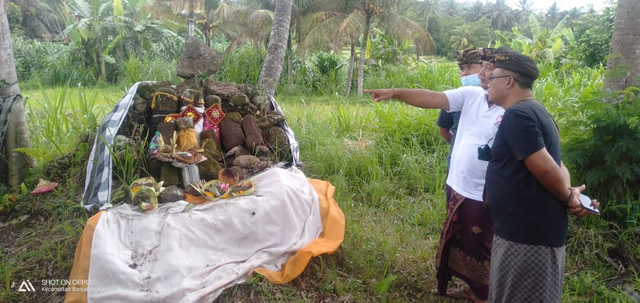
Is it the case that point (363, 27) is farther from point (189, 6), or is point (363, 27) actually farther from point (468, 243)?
point (468, 243)

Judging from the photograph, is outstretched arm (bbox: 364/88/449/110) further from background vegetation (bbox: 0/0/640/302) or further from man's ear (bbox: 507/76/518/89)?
background vegetation (bbox: 0/0/640/302)

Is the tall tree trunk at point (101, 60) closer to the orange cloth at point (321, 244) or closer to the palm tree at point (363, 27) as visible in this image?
the palm tree at point (363, 27)

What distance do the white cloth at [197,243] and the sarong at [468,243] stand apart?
95 centimetres

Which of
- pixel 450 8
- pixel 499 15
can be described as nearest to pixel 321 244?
pixel 499 15

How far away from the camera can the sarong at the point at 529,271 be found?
1949mm

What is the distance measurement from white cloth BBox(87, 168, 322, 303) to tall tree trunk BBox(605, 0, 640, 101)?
2.81 meters

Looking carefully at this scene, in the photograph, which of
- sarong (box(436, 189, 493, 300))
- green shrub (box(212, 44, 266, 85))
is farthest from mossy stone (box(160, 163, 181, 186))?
green shrub (box(212, 44, 266, 85))

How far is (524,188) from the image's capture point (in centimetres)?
193

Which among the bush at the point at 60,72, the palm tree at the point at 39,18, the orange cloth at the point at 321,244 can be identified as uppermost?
the orange cloth at the point at 321,244

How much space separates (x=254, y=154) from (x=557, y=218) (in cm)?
249

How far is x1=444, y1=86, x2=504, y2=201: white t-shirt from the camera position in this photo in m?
2.44

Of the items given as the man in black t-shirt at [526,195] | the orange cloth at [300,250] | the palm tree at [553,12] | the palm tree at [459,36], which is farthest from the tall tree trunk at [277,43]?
the palm tree at [553,12]

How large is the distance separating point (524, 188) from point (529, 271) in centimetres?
38

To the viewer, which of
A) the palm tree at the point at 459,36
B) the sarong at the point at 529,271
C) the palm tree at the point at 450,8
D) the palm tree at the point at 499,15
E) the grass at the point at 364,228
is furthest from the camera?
the palm tree at the point at 499,15
